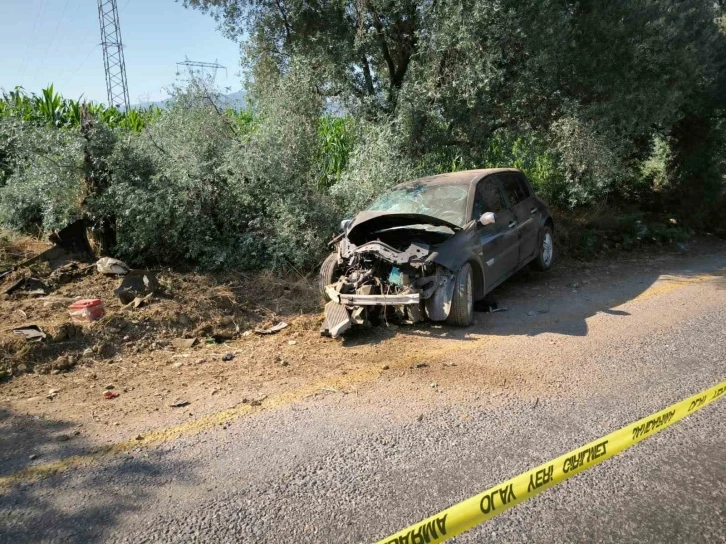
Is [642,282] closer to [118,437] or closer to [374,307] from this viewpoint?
[374,307]

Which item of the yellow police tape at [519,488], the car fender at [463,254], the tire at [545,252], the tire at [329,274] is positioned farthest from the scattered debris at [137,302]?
the tire at [545,252]

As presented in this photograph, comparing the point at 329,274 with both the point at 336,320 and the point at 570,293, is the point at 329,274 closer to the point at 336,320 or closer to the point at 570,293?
the point at 336,320

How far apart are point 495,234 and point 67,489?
5598mm

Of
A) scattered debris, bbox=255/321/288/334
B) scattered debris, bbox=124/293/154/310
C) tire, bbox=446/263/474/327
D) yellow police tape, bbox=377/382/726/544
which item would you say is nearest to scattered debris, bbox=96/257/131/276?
scattered debris, bbox=124/293/154/310

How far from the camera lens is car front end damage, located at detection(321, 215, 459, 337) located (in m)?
6.27

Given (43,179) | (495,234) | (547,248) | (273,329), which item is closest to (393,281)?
(273,329)

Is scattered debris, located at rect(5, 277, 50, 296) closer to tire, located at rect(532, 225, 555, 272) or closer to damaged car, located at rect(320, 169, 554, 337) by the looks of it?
damaged car, located at rect(320, 169, 554, 337)

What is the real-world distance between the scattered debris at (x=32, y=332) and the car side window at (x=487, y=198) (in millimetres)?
5126

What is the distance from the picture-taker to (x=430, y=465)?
11.7ft

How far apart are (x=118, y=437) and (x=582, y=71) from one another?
10.2 metres

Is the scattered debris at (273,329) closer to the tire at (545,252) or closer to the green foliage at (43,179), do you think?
the green foliage at (43,179)

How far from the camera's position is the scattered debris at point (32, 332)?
A: 19.2 ft

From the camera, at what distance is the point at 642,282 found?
8.83 metres

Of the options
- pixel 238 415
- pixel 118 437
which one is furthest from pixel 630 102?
pixel 118 437
